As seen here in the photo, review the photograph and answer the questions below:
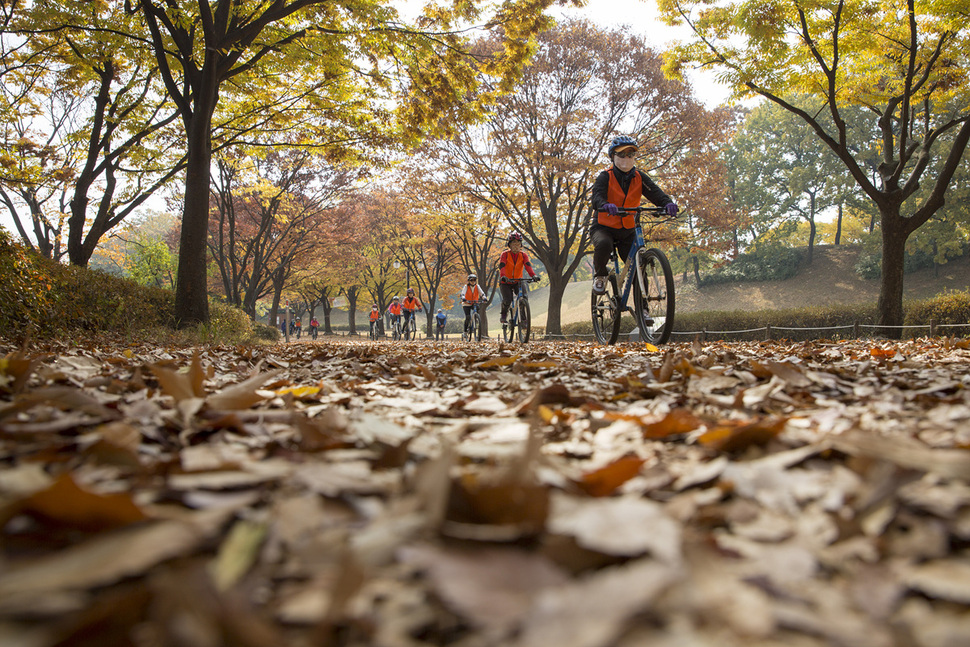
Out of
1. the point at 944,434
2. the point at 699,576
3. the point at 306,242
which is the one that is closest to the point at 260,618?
the point at 699,576

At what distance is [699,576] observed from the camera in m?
0.60

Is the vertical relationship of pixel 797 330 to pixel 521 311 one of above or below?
below

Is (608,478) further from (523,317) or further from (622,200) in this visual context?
(523,317)

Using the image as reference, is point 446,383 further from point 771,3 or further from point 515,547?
point 771,3

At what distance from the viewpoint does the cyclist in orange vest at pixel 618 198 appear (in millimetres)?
5773

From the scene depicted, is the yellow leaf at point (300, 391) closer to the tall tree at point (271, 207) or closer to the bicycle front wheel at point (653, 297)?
the bicycle front wheel at point (653, 297)

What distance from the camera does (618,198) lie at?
19.5ft

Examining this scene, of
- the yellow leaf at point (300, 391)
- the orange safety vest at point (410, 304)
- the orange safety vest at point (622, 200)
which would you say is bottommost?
the yellow leaf at point (300, 391)

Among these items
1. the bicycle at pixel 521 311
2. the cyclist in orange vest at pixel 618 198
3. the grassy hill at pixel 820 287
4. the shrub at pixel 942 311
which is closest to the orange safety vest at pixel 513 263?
the bicycle at pixel 521 311

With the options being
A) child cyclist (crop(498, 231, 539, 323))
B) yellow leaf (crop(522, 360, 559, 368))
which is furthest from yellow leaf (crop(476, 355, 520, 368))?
child cyclist (crop(498, 231, 539, 323))

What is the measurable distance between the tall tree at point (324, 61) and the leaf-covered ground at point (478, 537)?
8834mm

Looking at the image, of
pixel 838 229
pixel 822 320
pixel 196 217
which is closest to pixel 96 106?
pixel 196 217

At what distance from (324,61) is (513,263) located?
528cm

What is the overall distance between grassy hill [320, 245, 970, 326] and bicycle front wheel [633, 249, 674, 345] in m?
28.1
